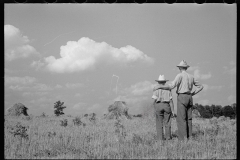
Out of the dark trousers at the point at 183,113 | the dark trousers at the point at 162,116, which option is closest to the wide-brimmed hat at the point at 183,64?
the dark trousers at the point at 183,113

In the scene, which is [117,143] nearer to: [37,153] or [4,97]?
[37,153]

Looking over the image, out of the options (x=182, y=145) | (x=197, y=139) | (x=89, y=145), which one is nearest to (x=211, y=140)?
(x=197, y=139)

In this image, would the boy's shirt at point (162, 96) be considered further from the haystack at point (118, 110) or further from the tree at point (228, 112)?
the tree at point (228, 112)

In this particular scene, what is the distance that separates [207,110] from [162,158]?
33.0 metres

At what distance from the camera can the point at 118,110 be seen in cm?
2372

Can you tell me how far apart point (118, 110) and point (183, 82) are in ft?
45.6

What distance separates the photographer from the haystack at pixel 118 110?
913 inches

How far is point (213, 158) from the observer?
25.3 ft

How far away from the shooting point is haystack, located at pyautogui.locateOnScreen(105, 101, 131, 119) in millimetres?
23188

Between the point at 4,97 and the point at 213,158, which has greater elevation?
the point at 4,97

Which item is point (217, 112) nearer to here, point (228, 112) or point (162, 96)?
point (228, 112)

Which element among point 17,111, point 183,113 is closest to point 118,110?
point 17,111

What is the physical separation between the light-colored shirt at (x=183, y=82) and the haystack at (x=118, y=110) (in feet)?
43.1

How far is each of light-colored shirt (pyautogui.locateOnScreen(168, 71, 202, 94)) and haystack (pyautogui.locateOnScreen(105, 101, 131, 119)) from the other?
13.1m
